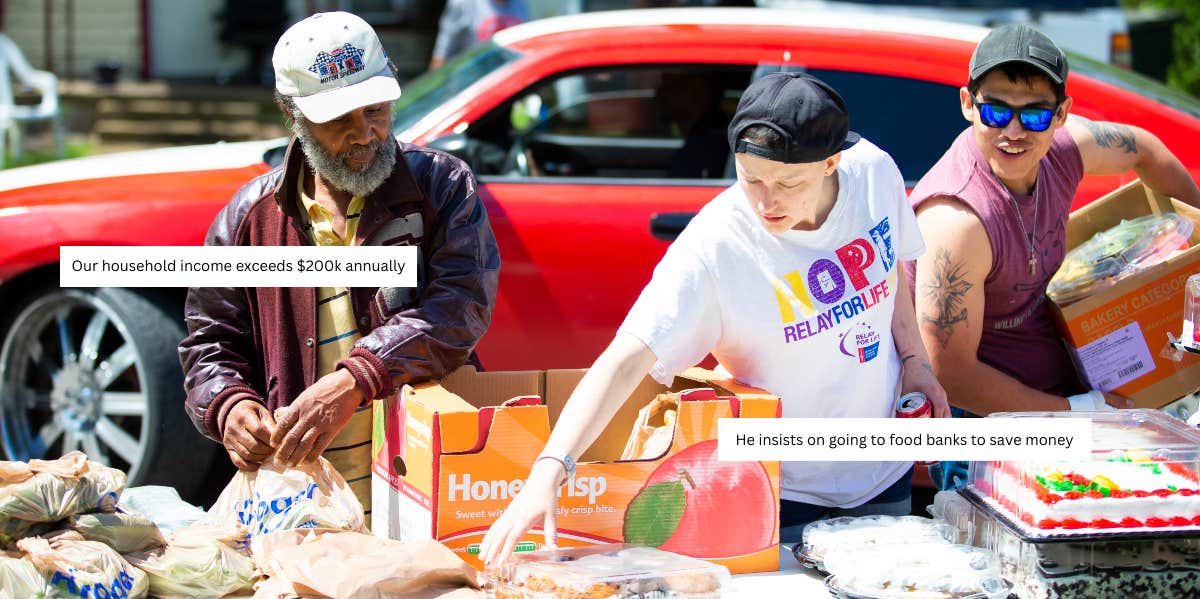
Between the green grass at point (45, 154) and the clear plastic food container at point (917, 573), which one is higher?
the green grass at point (45, 154)

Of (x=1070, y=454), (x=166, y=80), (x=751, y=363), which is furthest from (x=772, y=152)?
(x=166, y=80)

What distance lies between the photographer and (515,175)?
5160 mm

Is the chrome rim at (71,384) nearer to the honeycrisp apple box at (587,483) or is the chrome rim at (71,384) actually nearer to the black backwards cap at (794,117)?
the honeycrisp apple box at (587,483)

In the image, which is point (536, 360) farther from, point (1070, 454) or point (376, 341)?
point (1070, 454)

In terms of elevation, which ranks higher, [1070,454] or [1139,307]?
[1139,307]

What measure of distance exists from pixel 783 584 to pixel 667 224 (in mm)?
2349

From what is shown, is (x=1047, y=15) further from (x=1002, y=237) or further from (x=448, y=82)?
(x=1002, y=237)

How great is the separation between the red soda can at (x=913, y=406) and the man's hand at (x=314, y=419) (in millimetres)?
1221

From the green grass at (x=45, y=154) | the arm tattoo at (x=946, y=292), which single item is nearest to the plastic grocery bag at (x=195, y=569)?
the arm tattoo at (x=946, y=292)

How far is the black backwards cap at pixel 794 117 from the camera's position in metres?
2.64

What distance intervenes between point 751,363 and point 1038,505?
2.25ft

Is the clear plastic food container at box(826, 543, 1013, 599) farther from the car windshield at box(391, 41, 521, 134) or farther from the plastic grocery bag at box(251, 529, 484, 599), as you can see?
the car windshield at box(391, 41, 521, 134)

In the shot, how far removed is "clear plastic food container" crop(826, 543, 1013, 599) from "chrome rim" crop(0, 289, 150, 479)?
3267 mm

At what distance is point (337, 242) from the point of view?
3.24 meters
